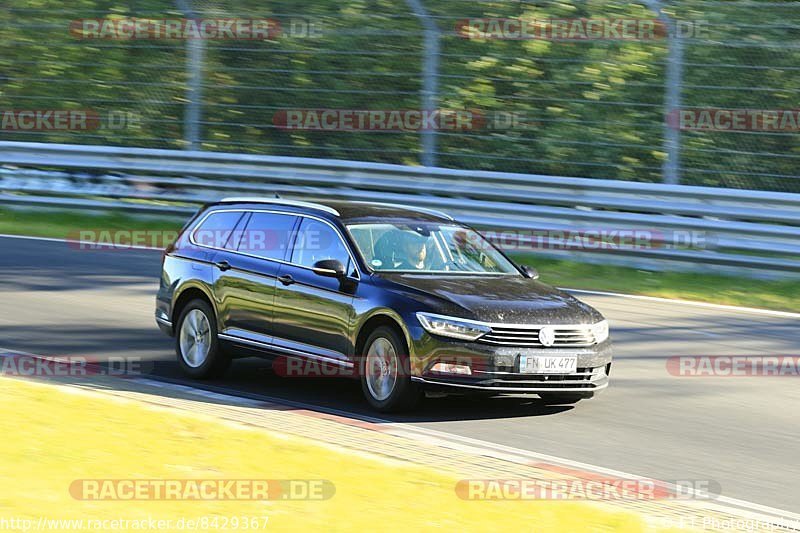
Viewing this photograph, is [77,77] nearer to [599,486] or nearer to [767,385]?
[767,385]

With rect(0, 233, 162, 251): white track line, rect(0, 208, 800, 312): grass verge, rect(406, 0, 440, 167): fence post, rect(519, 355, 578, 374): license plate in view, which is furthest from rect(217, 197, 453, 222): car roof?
rect(406, 0, 440, 167): fence post

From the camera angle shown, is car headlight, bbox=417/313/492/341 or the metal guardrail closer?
car headlight, bbox=417/313/492/341

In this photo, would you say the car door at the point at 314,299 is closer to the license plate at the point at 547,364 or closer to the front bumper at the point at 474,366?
the front bumper at the point at 474,366

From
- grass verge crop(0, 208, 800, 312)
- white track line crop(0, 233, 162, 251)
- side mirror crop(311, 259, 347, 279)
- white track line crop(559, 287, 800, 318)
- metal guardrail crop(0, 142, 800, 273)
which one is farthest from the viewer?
white track line crop(0, 233, 162, 251)

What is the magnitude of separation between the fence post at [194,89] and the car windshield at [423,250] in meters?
11.1

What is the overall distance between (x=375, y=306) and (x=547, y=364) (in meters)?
1.34

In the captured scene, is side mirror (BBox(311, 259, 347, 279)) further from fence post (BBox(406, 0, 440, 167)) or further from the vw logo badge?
fence post (BBox(406, 0, 440, 167))

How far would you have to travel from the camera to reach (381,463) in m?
7.90

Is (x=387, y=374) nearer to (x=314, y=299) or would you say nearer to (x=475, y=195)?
(x=314, y=299)

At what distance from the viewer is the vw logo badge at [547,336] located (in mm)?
9719

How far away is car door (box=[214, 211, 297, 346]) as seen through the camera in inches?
431

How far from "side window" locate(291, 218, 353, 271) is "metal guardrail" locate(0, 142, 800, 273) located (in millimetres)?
7553

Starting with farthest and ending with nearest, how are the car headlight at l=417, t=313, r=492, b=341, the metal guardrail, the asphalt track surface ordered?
1. the metal guardrail
2. the car headlight at l=417, t=313, r=492, b=341
3. the asphalt track surface

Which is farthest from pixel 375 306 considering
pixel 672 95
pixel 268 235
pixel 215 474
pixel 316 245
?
pixel 672 95
